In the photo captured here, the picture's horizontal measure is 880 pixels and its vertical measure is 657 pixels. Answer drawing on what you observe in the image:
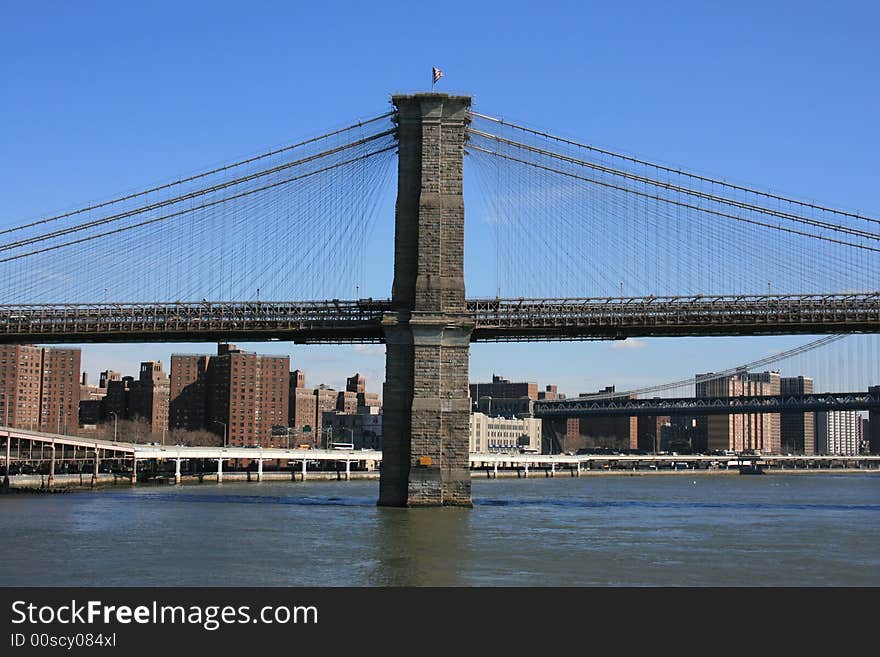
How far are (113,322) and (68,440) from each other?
37.5 m

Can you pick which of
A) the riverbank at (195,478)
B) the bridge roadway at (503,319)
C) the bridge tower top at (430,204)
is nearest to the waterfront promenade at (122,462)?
the riverbank at (195,478)

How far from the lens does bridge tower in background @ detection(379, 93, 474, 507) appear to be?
6462cm

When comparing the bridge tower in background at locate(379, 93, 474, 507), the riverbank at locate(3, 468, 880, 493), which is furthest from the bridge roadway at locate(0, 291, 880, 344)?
the riverbank at locate(3, 468, 880, 493)

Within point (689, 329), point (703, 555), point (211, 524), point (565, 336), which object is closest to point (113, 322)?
point (211, 524)

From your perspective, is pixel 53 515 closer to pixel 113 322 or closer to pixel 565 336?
pixel 113 322

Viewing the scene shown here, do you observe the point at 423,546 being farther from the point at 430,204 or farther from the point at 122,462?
the point at 122,462

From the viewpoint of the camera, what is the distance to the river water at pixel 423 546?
3744 cm

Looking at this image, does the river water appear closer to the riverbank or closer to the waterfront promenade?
the riverbank

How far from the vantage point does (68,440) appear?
4176 inches

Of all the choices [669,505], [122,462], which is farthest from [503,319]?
[122,462]

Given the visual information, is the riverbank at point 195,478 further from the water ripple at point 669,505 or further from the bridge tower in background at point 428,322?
the bridge tower in background at point 428,322

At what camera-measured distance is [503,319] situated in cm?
6831

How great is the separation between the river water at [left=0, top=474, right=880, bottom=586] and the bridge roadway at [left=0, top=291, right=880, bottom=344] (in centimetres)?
994

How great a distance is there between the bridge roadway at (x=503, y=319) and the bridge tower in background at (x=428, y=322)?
1.76 meters
